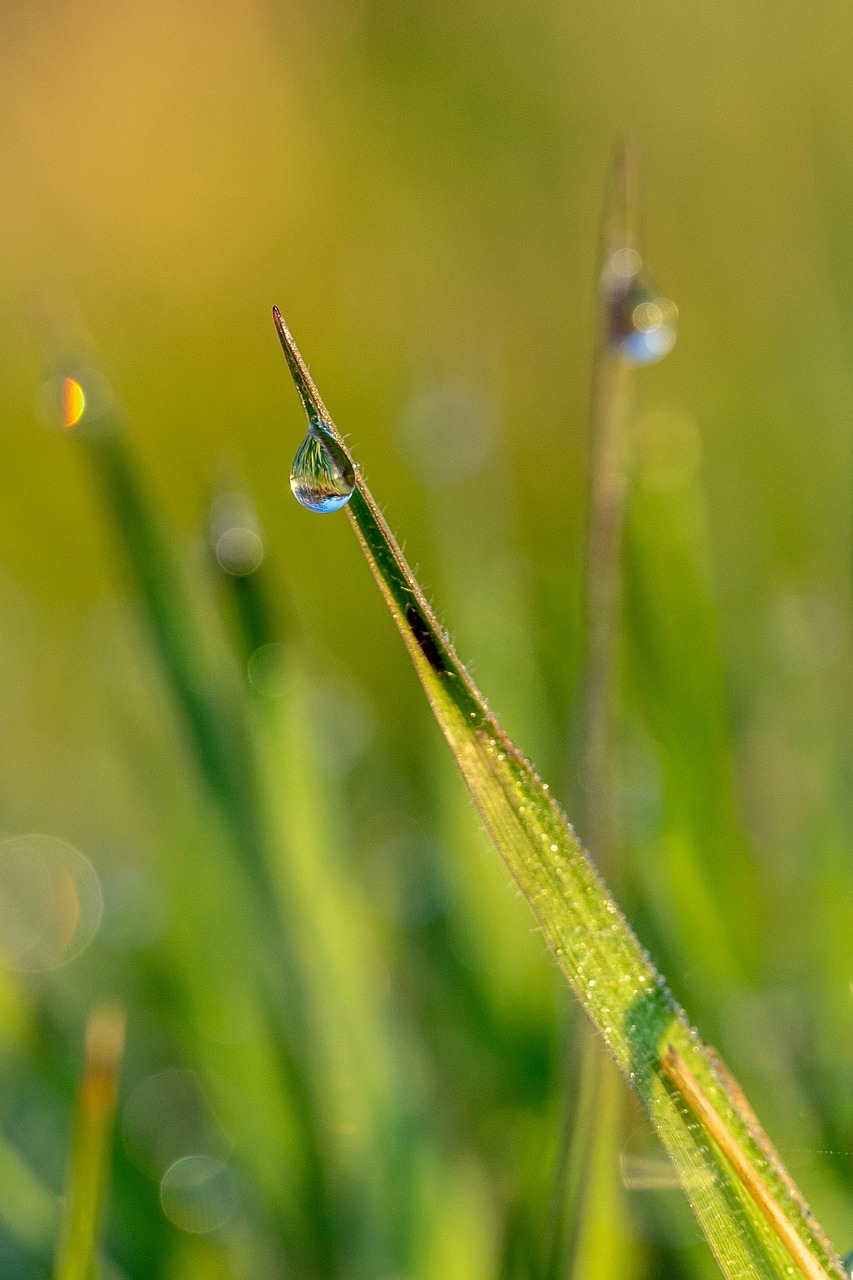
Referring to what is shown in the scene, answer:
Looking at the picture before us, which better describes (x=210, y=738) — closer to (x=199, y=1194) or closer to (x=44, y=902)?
(x=199, y=1194)

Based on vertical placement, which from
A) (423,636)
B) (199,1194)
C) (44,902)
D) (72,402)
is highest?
(72,402)

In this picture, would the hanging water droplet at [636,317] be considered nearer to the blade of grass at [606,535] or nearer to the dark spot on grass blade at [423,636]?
the blade of grass at [606,535]

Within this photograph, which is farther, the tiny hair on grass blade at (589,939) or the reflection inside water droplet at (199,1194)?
the reflection inside water droplet at (199,1194)

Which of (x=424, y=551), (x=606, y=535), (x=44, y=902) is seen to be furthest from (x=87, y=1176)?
(x=424, y=551)

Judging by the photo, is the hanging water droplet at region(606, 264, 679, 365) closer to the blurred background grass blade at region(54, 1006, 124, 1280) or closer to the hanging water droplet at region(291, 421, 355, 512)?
the hanging water droplet at region(291, 421, 355, 512)

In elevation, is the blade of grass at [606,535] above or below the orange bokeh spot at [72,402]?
below

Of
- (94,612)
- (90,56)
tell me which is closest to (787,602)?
(94,612)

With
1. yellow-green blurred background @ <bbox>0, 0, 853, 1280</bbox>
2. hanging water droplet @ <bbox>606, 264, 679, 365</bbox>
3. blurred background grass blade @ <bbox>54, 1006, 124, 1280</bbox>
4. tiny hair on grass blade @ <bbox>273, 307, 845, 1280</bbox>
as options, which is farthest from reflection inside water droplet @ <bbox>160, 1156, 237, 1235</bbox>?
hanging water droplet @ <bbox>606, 264, 679, 365</bbox>

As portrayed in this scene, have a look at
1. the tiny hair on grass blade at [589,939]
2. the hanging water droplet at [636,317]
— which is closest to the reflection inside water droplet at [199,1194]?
the tiny hair on grass blade at [589,939]
